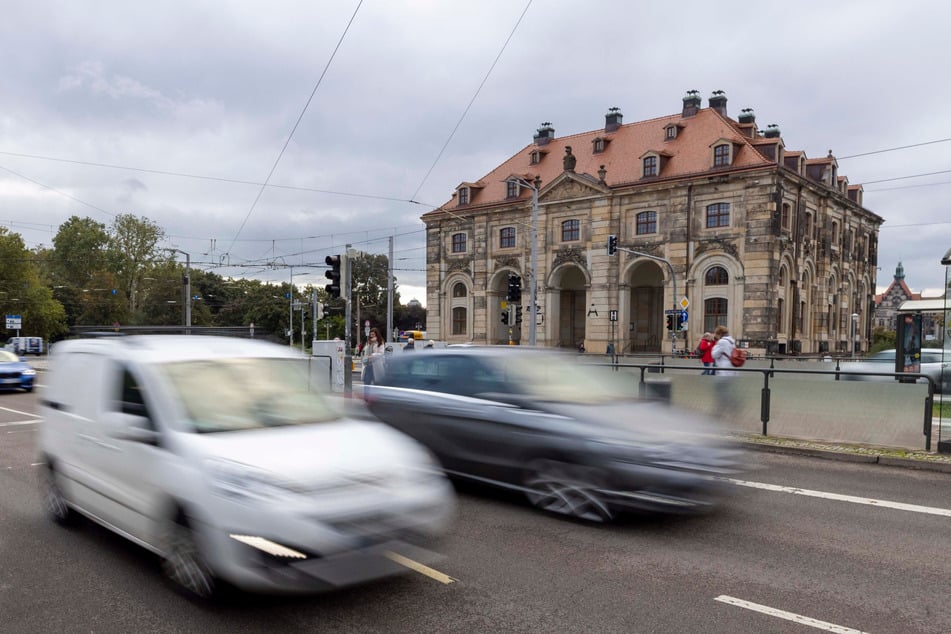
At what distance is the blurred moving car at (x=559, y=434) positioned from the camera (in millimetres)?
5863

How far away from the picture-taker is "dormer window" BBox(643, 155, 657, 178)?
47.9 metres

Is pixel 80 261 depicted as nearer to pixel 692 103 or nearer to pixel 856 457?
pixel 692 103

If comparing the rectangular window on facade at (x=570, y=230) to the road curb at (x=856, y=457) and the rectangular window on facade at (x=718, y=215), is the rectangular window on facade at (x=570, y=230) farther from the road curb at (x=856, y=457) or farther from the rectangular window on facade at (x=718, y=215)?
the road curb at (x=856, y=457)

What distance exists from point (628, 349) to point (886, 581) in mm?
47149

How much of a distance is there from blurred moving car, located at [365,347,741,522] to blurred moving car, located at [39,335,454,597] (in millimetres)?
1706

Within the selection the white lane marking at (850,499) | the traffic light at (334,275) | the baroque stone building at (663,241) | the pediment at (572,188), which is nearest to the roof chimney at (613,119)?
the baroque stone building at (663,241)

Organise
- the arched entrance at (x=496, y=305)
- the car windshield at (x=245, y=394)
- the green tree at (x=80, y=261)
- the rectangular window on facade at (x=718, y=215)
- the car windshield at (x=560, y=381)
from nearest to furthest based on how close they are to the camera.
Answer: the car windshield at (x=245, y=394) → the car windshield at (x=560, y=381) → the rectangular window on facade at (x=718, y=215) → the arched entrance at (x=496, y=305) → the green tree at (x=80, y=261)

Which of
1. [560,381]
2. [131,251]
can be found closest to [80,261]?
[131,251]

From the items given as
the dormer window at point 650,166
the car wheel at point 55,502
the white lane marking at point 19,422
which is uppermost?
the dormer window at point 650,166

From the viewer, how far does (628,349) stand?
51094 mm

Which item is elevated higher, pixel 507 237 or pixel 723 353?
pixel 507 237

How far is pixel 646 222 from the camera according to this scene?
48.5 m

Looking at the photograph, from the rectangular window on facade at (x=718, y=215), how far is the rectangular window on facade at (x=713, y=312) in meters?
5.03

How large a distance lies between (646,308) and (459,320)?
16181 millimetres
